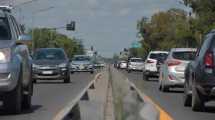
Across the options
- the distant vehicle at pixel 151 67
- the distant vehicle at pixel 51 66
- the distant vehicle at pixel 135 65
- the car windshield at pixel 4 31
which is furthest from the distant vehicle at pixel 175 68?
the distant vehicle at pixel 135 65

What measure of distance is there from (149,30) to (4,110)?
124 metres

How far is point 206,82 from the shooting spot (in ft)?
51.6

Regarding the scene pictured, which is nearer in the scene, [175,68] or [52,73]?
[175,68]

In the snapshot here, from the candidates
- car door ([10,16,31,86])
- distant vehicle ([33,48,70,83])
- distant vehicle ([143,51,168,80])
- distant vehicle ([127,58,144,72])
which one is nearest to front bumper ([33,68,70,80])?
distant vehicle ([33,48,70,83])

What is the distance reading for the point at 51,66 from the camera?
35.3 meters

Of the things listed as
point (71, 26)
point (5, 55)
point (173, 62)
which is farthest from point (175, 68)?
point (71, 26)

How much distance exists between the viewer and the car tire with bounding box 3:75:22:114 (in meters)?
14.8

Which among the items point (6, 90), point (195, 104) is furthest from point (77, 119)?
point (195, 104)

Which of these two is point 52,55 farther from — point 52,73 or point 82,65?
point 82,65

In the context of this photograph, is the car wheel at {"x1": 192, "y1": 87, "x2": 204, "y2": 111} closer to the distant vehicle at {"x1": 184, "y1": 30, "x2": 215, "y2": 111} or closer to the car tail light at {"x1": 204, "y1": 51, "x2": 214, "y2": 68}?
the distant vehicle at {"x1": 184, "y1": 30, "x2": 215, "y2": 111}

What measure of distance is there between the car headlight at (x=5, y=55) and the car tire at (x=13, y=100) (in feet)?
1.82

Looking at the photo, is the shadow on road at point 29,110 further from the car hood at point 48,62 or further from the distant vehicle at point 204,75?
the car hood at point 48,62

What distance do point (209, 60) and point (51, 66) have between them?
20118mm

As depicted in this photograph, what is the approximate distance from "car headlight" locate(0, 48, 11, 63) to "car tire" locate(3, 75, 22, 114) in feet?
1.82
